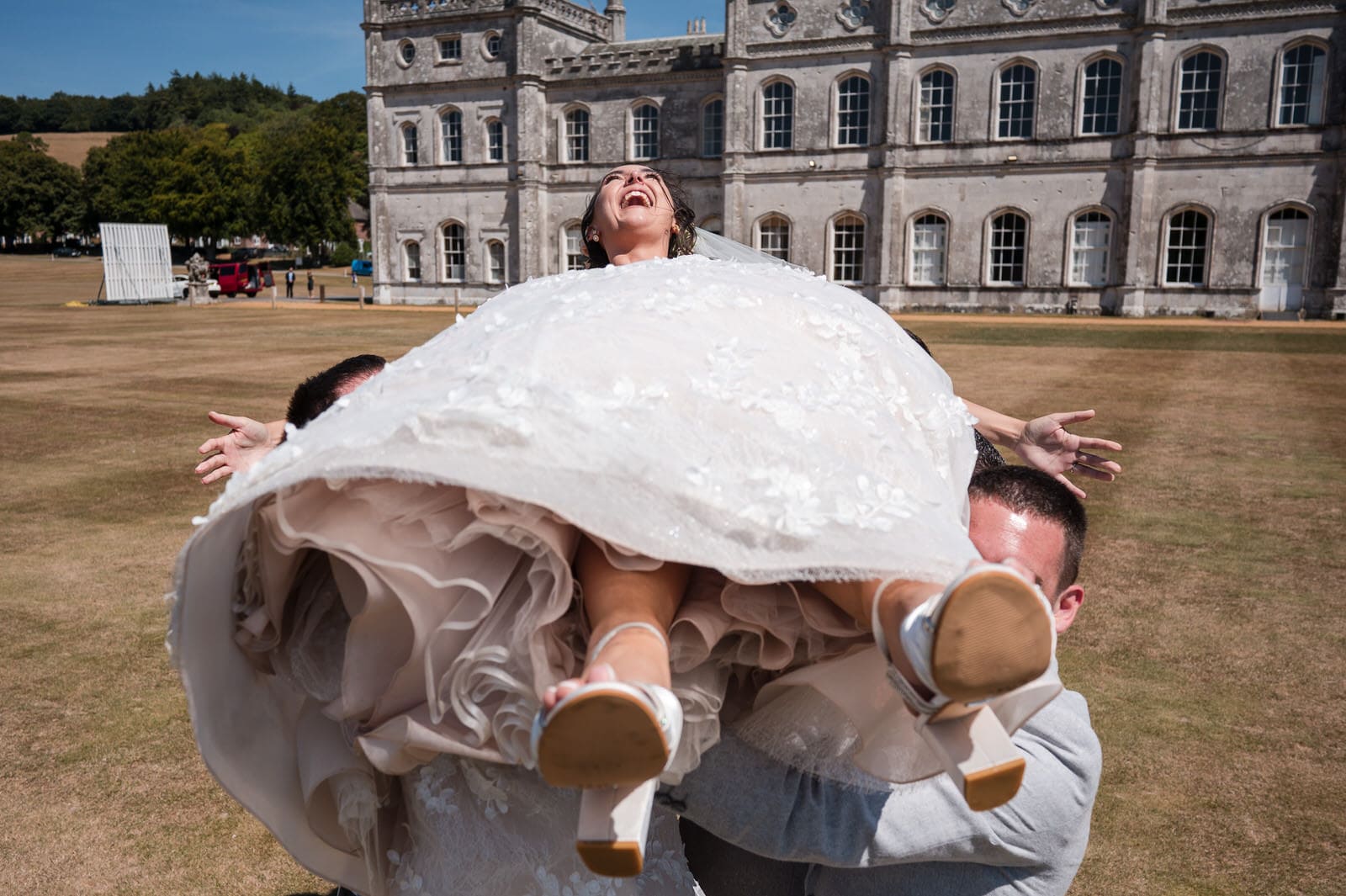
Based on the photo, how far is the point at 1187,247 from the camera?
98.0 feet

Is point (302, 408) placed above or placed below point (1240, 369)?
above

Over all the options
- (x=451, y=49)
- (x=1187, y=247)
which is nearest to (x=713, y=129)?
(x=451, y=49)

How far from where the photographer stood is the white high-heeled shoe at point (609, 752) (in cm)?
133

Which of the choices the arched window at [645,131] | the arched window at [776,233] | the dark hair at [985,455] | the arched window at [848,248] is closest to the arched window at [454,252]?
the arched window at [645,131]

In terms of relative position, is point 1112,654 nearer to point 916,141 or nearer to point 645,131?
point 916,141

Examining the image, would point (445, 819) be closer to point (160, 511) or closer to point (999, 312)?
point (160, 511)

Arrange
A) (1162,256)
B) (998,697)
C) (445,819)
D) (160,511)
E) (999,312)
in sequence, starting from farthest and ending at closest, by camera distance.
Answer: (999,312) < (1162,256) < (160,511) < (445,819) < (998,697)

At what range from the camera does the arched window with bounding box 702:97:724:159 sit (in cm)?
3475

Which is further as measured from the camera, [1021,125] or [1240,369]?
[1021,125]

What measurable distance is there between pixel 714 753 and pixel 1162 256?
3180cm

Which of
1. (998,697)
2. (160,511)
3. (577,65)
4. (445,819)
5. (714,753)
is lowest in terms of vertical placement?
(160,511)

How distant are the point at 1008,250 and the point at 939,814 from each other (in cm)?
3214

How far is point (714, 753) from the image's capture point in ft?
6.28

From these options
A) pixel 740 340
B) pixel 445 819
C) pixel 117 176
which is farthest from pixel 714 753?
pixel 117 176
